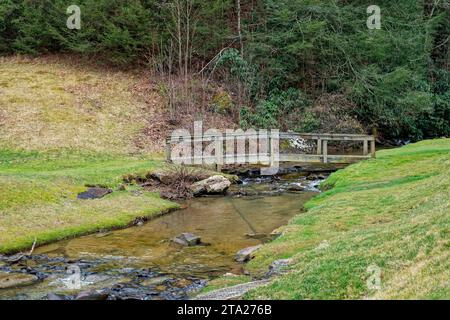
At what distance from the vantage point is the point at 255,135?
1201 inches

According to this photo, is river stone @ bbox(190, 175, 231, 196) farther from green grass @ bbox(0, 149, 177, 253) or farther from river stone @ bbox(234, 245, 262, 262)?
river stone @ bbox(234, 245, 262, 262)

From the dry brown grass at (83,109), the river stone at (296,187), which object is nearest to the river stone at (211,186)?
the river stone at (296,187)

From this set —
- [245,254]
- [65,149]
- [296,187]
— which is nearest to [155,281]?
[245,254]

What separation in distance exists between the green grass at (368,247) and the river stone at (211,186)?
5.35 m

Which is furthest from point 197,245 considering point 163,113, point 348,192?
point 163,113

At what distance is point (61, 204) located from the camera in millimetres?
19969

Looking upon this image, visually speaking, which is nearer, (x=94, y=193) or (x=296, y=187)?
(x=94, y=193)

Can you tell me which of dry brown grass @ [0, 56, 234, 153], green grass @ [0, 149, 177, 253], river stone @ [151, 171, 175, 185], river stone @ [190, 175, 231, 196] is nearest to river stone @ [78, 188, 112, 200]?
green grass @ [0, 149, 177, 253]

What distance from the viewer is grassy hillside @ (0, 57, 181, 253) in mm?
18641

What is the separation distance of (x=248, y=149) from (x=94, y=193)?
12708 millimetres

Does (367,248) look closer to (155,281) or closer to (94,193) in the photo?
(155,281)

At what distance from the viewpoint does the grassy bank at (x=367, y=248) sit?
8.62 meters

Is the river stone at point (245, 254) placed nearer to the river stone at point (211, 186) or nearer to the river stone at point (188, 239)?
the river stone at point (188, 239)
